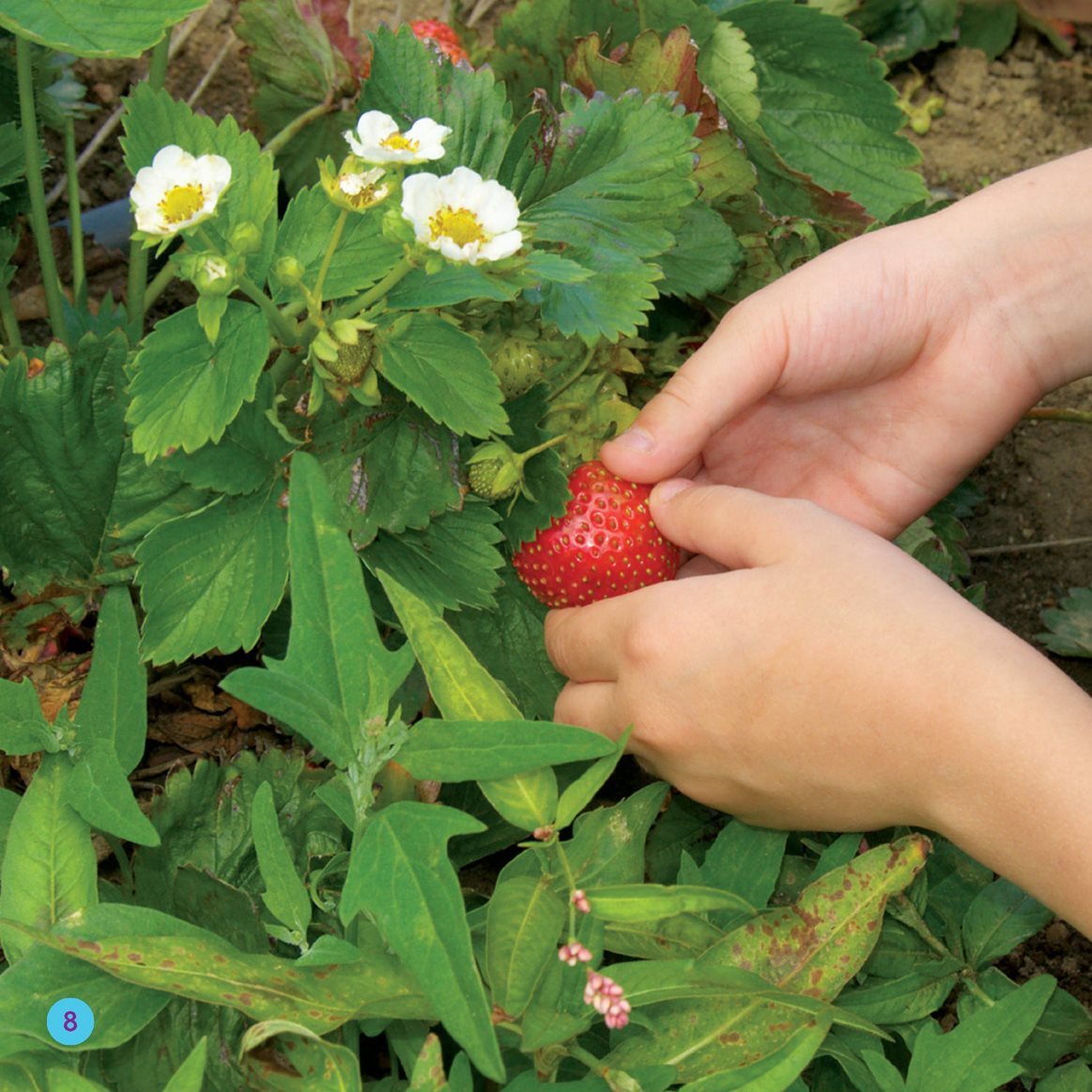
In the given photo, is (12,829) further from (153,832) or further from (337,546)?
(337,546)

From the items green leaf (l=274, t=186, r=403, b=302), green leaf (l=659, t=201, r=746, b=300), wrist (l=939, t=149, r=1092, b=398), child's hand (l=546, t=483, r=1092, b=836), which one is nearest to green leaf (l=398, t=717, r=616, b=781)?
child's hand (l=546, t=483, r=1092, b=836)

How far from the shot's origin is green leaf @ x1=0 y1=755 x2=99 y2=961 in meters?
0.82

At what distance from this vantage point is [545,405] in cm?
107

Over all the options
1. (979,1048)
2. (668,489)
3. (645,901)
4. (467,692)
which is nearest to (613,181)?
A: (668,489)

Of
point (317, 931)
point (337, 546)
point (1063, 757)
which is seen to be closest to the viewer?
point (337, 546)

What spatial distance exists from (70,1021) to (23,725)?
211 millimetres

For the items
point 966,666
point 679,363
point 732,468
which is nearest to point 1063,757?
point 966,666

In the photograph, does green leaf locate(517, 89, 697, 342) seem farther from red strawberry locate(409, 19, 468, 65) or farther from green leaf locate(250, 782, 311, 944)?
green leaf locate(250, 782, 311, 944)

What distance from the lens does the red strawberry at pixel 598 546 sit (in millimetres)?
1066

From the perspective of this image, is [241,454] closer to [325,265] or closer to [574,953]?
[325,265]

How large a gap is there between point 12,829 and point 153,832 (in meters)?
0.12

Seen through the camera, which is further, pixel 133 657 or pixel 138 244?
pixel 138 244

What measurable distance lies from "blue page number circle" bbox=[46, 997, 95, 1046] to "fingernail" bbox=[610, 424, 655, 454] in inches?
23.2

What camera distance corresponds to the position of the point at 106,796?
0.84 meters
